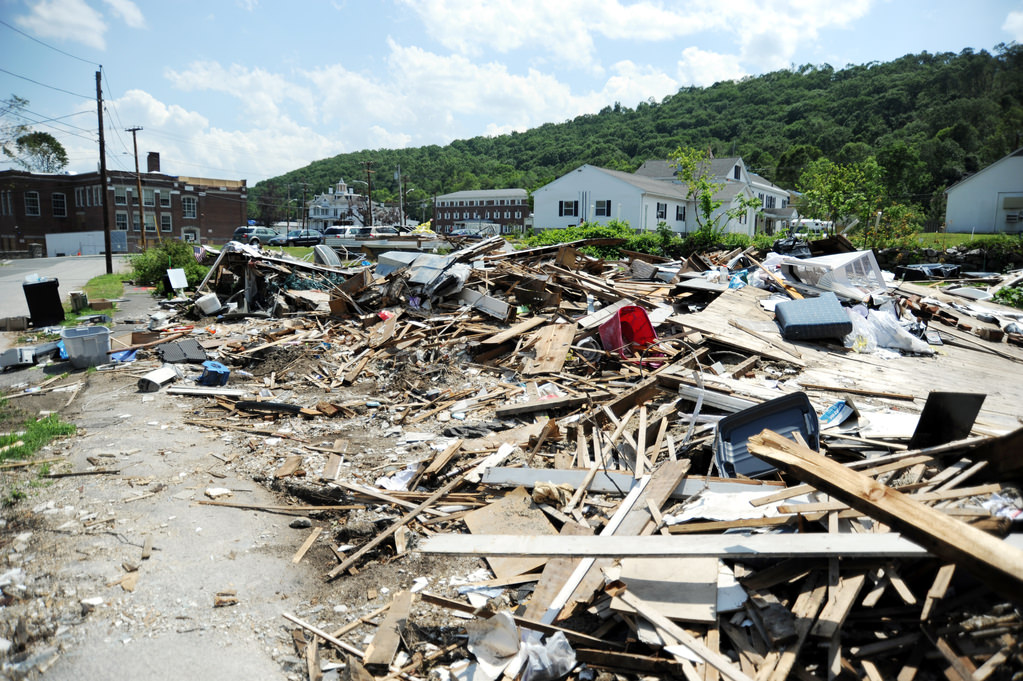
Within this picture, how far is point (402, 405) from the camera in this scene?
8.01 meters

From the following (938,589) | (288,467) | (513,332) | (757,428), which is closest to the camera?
(938,589)

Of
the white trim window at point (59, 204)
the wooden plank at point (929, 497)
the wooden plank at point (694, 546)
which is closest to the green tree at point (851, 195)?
the wooden plank at point (929, 497)

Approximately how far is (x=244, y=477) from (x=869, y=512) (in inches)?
214

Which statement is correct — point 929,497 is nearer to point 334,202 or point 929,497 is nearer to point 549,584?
point 549,584

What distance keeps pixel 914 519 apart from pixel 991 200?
56064mm

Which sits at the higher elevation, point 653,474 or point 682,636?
point 653,474

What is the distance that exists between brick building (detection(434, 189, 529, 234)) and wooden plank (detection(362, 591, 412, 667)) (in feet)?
278

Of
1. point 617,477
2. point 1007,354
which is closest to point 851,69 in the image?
point 1007,354

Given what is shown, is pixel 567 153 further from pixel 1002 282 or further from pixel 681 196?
pixel 1002 282

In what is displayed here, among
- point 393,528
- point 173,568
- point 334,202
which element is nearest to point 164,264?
point 173,568

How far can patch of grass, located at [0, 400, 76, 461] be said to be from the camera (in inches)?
241

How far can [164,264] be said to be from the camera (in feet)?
71.4

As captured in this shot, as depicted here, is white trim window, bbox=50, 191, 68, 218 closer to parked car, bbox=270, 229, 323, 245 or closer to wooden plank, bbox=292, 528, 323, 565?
parked car, bbox=270, 229, 323, 245

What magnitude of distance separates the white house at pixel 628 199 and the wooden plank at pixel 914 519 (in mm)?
38348
